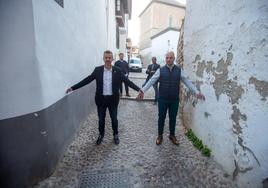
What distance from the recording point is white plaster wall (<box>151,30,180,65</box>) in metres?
22.0

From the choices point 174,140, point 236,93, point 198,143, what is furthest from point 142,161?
point 236,93

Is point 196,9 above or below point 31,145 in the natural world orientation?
above

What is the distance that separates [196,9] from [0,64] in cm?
363

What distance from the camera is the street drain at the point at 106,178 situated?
105 inches

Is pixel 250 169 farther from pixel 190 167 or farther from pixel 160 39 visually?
pixel 160 39

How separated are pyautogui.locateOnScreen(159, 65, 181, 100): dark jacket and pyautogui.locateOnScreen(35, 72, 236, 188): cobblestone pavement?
102 centimetres

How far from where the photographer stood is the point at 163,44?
23500 mm

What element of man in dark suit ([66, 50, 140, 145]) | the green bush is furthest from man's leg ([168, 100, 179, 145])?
man in dark suit ([66, 50, 140, 145])

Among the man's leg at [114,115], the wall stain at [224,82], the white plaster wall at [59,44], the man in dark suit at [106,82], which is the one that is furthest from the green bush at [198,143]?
the white plaster wall at [59,44]

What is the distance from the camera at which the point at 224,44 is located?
2943 mm

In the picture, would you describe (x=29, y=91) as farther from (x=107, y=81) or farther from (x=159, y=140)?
(x=159, y=140)

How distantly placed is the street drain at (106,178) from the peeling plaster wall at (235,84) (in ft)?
4.79

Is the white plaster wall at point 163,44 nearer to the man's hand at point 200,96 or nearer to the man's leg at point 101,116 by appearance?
the man's hand at point 200,96

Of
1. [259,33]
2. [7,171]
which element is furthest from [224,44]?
[7,171]
